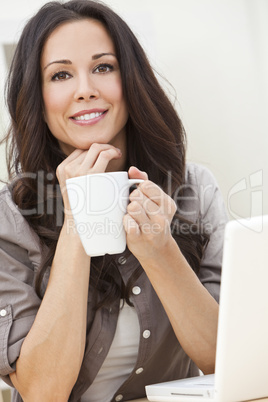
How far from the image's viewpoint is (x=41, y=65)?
1388 millimetres

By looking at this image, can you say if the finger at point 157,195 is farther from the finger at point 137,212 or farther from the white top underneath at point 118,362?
the white top underneath at point 118,362

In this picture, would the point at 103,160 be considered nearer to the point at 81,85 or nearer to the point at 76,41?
the point at 81,85

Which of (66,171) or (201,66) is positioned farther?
(201,66)

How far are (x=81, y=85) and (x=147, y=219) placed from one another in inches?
16.1

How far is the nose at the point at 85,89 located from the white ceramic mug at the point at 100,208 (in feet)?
1.20

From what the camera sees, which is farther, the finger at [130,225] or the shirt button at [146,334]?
the shirt button at [146,334]

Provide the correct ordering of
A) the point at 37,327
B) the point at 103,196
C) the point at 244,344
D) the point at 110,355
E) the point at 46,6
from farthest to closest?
the point at 46,6 → the point at 110,355 → the point at 37,327 → the point at 103,196 → the point at 244,344

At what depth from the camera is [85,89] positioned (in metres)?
1.31

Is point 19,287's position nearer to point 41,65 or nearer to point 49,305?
point 49,305

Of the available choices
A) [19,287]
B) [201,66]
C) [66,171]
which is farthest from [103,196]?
[201,66]

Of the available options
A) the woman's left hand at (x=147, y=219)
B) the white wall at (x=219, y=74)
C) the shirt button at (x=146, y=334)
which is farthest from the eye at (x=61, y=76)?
the white wall at (x=219, y=74)

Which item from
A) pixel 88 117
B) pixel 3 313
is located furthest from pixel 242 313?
pixel 88 117

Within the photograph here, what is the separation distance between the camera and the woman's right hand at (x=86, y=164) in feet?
3.89

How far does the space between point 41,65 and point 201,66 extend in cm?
130
